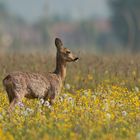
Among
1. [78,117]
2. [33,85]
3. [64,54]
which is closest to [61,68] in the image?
[64,54]


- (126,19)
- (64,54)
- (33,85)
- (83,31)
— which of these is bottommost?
(83,31)

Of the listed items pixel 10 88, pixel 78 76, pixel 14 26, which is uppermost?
pixel 10 88

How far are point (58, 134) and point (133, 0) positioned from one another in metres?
82.6

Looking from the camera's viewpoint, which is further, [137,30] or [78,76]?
[137,30]

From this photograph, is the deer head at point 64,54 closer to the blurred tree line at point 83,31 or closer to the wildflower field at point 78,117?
the wildflower field at point 78,117

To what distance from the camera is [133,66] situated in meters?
20.8

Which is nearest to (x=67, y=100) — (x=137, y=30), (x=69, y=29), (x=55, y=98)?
(x=55, y=98)

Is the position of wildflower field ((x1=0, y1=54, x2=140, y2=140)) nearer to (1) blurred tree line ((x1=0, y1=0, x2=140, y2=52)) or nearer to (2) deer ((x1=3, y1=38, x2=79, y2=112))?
(2) deer ((x1=3, y1=38, x2=79, y2=112))

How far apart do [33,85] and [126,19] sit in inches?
2897

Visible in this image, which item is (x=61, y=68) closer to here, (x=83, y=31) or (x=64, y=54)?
(x=64, y=54)

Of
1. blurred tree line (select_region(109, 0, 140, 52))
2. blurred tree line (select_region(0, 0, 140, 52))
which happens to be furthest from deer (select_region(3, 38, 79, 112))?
blurred tree line (select_region(109, 0, 140, 52))

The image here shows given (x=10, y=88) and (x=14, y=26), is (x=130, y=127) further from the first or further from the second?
(x=14, y=26)

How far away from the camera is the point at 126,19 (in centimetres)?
8669

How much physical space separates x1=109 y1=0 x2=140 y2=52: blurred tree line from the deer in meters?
72.1
